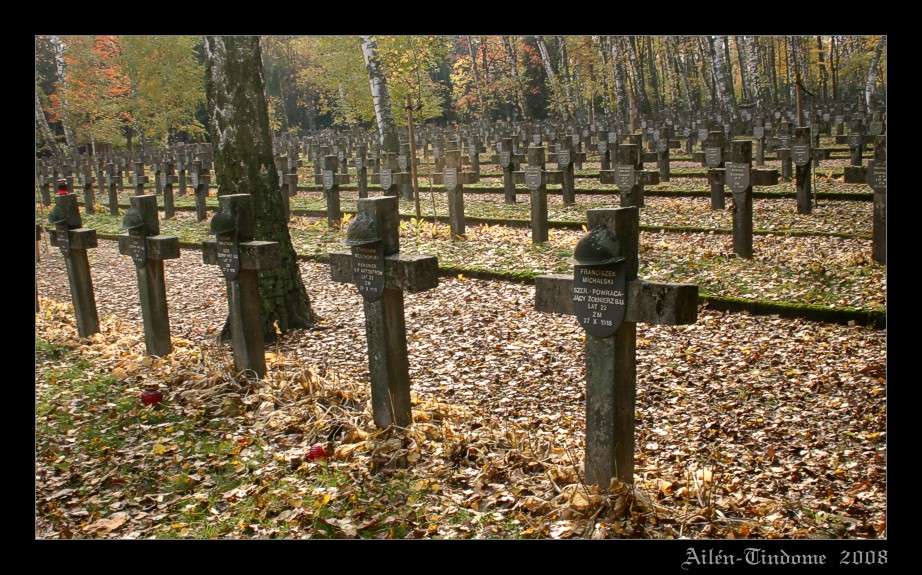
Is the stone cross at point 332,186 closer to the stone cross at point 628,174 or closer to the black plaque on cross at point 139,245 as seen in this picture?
the stone cross at point 628,174

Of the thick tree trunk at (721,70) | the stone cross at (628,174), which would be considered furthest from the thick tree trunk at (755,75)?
the stone cross at (628,174)

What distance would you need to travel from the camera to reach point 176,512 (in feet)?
15.5

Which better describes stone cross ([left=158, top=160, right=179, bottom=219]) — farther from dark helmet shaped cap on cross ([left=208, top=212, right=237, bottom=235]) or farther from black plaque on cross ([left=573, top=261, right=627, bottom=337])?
black plaque on cross ([left=573, top=261, right=627, bottom=337])

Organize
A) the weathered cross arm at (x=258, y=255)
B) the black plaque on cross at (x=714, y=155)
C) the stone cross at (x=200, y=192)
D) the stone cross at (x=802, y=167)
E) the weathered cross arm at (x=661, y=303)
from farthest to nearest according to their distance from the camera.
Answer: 1. the stone cross at (x=200, y=192)
2. the black plaque on cross at (x=714, y=155)
3. the stone cross at (x=802, y=167)
4. the weathered cross arm at (x=258, y=255)
5. the weathered cross arm at (x=661, y=303)

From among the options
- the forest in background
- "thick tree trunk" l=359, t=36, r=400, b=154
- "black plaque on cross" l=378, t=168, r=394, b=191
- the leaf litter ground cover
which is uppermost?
the forest in background

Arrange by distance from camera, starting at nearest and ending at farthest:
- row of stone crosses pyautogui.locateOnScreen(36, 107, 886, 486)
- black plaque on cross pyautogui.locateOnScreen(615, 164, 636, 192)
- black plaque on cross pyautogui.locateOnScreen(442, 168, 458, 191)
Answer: row of stone crosses pyautogui.locateOnScreen(36, 107, 886, 486), black plaque on cross pyautogui.locateOnScreen(615, 164, 636, 192), black plaque on cross pyautogui.locateOnScreen(442, 168, 458, 191)

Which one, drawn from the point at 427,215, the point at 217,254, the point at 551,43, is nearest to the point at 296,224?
the point at 427,215

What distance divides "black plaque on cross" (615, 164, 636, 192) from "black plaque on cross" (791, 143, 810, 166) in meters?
2.81

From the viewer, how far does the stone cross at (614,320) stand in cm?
416

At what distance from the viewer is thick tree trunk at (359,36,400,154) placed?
72.0 feet

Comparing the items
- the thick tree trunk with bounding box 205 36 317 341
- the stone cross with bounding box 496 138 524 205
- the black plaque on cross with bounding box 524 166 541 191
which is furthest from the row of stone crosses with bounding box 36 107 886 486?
the stone cross with bounding box 496 138 524 205

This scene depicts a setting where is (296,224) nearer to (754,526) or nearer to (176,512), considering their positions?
(176,512)

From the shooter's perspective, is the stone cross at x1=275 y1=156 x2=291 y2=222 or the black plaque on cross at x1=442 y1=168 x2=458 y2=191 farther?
the stone cross at x1=275 y1=156 x2=291 y2=222

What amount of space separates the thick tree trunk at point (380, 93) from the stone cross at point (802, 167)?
39.2 ft
